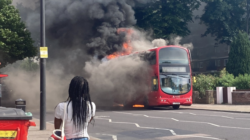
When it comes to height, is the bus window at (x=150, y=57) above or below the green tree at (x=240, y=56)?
below

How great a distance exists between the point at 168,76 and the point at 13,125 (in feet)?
54.4

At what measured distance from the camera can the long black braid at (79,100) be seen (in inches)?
172

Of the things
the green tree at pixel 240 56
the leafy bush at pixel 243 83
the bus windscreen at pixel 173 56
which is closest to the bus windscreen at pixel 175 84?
the bus windscreen at pixel 173 56

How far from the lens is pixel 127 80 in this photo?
23266 mm

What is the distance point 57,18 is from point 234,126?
18.9 metres

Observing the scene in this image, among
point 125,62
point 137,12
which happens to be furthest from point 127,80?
point 137,12

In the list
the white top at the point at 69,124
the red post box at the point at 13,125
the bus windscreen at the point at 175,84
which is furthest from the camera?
the bus windscreen at the point at 175,84

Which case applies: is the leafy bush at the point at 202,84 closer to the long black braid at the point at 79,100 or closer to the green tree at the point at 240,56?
the green tree at the point at 240,56

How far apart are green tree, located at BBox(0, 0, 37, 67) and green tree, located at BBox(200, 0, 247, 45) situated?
25.0 m

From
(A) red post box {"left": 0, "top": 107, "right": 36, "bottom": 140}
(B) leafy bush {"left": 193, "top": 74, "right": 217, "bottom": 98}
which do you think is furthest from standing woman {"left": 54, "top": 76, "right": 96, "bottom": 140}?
(B) leafy bush {"left": 193, "top": 74, "right": 217, "bottom": 98}

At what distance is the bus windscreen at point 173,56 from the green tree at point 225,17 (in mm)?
22717

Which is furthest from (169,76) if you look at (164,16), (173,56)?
(164,16)

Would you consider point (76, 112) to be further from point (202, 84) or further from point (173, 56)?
point (202, 84)

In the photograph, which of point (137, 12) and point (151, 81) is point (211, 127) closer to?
point (151, 81)
